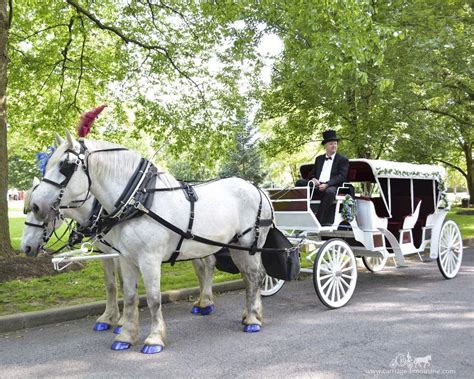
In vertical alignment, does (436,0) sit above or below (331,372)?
above

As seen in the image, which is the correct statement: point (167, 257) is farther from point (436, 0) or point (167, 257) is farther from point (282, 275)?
point (436, 0)

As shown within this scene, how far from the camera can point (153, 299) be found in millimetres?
4609

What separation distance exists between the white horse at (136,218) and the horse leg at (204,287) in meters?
0.96

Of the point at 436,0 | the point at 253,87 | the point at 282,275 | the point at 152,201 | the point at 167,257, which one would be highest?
the point at 436,0

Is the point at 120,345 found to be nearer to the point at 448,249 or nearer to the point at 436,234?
the point at 436,234

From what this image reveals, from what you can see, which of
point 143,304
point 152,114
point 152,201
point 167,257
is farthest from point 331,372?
Result: point 152,114

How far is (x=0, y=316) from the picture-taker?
5590 millimetres

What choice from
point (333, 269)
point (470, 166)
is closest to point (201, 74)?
point (333, 269)

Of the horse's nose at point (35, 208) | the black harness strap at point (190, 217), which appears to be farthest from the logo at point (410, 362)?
the horse's nose at point (35, 208)

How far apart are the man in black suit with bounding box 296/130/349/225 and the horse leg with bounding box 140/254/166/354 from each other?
301cm

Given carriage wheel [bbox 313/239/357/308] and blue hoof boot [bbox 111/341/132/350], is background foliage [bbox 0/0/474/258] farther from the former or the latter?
blue hoof boot [bbox 111/341/132/350]

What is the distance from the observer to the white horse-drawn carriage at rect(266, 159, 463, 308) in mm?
6438

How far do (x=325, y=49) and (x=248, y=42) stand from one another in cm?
513

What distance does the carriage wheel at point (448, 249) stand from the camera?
7.98 meters
